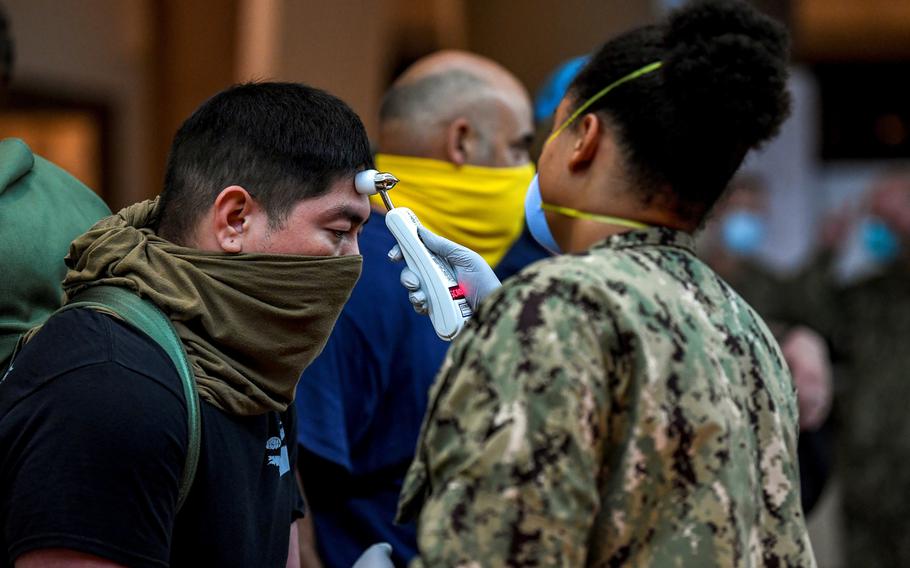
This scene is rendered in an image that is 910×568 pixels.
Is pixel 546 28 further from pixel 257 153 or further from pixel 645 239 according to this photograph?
pixel 645 239

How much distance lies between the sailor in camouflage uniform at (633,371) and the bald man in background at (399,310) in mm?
1162

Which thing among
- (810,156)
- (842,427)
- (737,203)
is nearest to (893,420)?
(842,427)

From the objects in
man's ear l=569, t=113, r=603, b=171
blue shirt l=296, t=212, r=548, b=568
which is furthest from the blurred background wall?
man's ear l=569, t=113, r=603, b=171

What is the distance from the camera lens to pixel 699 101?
1776 mm

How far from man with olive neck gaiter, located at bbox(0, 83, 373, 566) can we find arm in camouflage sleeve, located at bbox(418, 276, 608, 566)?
44cm

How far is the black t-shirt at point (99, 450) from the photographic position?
176cm

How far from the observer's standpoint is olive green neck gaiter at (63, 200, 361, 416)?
1.97m

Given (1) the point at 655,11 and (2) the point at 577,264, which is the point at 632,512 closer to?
(2) the point at 577,264

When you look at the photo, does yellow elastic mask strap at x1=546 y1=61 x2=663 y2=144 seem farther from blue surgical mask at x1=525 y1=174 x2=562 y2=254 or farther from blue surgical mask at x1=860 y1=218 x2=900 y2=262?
blue surgical mask at x1=860 y1=218 x2=900 y2=262

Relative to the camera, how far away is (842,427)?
20.5ft

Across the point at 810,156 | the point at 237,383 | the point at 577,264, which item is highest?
the point at 577,264

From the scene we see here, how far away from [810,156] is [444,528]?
894 cm

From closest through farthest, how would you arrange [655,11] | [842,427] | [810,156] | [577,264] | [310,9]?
[577,264], [310,9], [842,427], [655,11], [810,156]

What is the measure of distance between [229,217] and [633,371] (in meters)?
0.74
